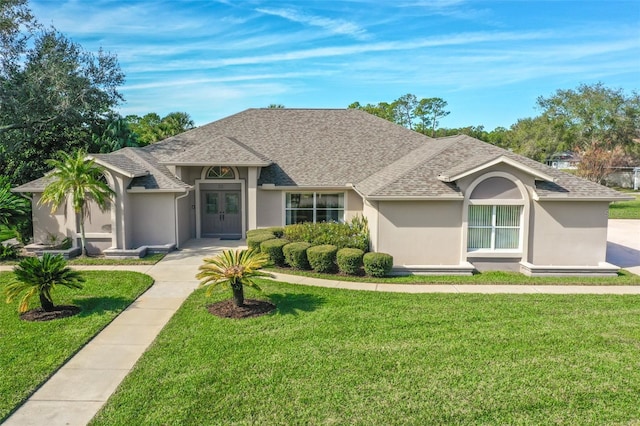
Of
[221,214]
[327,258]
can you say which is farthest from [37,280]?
[221,214]

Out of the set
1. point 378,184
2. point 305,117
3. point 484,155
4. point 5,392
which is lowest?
point 5,392

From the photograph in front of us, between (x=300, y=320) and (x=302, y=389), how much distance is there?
3.12m

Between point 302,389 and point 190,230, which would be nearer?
point 302,389

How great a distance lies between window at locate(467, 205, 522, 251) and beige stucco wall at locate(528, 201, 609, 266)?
0.56 meters

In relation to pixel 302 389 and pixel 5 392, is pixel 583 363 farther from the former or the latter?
pixel 5 392

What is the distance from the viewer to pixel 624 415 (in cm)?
659

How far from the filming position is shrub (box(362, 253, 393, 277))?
14.3 m

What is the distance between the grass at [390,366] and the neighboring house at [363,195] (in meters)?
3.88

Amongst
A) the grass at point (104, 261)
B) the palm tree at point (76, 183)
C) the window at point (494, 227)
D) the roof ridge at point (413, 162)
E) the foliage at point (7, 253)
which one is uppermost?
the roof ridge at point (413, 162)

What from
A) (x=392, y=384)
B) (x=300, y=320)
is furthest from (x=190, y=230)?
(x=392, y=384)

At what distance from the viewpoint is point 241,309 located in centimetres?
1088

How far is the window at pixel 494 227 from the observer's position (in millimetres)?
15359

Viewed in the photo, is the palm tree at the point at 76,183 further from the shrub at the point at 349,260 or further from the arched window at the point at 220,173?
the shrub at the point at 349,260

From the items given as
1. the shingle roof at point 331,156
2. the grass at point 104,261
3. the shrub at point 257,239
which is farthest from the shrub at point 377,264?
the grass at point 104,261
